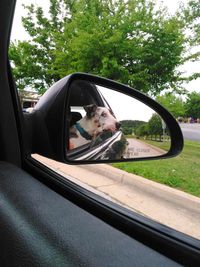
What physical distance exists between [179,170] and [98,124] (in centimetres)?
230

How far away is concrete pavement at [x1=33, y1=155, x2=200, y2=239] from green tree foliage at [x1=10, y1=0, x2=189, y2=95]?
3.75 feet

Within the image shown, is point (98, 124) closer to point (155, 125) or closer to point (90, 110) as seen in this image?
point (90, 110)

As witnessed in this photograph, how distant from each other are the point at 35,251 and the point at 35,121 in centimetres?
58

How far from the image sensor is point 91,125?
104 centimetres

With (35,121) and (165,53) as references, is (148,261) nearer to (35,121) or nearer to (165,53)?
(35,121)

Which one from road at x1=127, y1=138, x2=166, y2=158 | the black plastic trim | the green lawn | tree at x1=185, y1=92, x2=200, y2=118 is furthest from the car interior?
the green lawn

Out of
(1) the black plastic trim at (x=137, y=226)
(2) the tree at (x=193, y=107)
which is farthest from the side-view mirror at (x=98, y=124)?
(2) the tree at (x=193, y=107)

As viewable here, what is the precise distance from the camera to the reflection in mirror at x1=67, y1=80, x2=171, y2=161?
104 cm

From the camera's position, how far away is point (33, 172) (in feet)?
4.42

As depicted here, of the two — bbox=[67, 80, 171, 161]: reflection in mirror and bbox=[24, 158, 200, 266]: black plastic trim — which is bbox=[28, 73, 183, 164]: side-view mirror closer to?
bbox=[67, 80, 171, 161]: reflection in mirror

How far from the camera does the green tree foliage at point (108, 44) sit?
4.10 m

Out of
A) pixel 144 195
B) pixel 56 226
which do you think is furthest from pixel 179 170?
pixel 56 226

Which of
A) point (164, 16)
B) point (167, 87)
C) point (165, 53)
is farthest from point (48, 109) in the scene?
point (164, 16)

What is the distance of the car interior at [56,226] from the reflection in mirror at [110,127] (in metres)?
0.03
